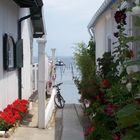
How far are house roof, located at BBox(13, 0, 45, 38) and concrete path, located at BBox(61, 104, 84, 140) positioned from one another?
11.2 feet

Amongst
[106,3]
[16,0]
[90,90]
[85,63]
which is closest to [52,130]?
[90,90]

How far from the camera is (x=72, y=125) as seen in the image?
11438mm

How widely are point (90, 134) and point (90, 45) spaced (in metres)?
13.8

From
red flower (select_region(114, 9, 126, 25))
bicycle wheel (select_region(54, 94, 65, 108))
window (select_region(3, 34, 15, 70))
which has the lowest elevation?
bicycle wheel (select_region(54, 94, 65, 108))

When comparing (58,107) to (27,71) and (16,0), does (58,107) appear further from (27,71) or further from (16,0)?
(16,0)

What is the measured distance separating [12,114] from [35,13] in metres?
5.56

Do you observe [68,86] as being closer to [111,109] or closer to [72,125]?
[72,125]

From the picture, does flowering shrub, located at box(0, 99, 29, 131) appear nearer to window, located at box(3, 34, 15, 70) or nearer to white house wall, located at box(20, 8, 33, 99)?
window, located at box(3, 34, 15, 70)

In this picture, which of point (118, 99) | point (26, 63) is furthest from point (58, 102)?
point (118, 99)

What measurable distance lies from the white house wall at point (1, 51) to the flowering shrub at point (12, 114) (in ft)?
0.90

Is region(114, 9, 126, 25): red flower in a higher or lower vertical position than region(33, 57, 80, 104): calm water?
higher

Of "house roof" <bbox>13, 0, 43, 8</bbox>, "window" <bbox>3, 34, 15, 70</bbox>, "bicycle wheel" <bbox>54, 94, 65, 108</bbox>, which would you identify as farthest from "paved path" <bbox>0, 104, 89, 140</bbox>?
"house roof" <bbox>13, 0, 43, 8</bbox>

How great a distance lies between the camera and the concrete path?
32.3 feet

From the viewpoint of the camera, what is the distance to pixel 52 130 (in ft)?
34.8
